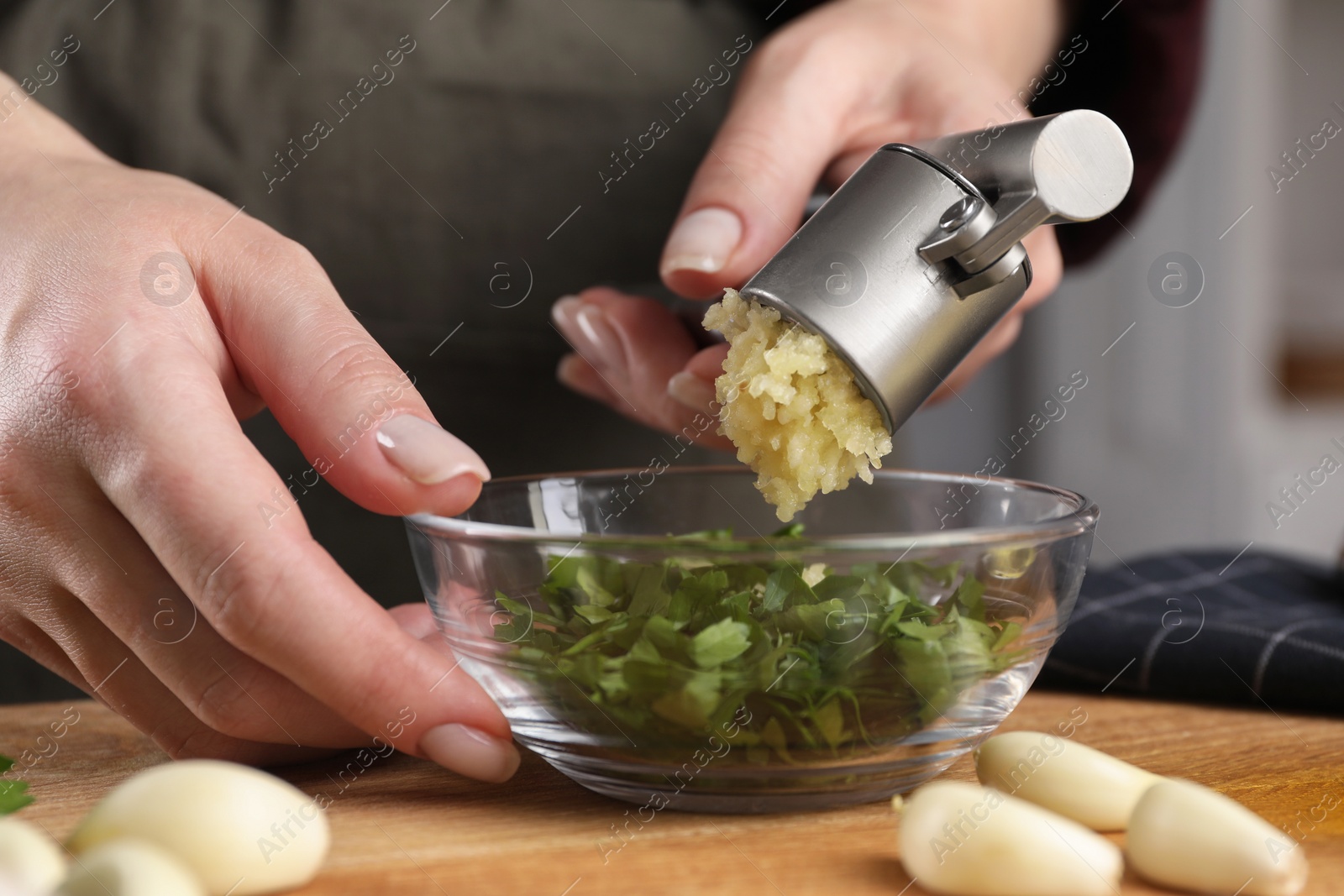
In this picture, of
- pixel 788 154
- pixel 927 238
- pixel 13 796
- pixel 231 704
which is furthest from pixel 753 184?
pixel 13 796

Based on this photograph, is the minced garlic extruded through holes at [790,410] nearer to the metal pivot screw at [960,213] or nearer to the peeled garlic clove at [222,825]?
the metal pivot screw at [960,213]

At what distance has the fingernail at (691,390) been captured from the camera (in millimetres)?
926

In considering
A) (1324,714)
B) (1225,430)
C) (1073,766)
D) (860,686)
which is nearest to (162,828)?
(860,686)

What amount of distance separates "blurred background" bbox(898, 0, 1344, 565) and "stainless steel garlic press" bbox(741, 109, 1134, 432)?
188cm

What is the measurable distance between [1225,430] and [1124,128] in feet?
4.48

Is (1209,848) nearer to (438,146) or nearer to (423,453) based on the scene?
(423,453)

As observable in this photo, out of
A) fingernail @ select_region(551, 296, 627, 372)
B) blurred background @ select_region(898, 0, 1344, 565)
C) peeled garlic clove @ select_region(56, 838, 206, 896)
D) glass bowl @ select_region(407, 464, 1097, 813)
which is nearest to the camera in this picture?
peeled garlic clove @ select_region(56, 838, 206, 896)

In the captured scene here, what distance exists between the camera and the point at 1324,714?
32.7 inches

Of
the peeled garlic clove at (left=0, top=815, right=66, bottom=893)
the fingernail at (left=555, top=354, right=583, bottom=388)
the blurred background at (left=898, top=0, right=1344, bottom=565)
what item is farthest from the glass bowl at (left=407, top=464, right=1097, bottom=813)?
the blurred background at (left=898, top=0, right=1344, bottom=565)

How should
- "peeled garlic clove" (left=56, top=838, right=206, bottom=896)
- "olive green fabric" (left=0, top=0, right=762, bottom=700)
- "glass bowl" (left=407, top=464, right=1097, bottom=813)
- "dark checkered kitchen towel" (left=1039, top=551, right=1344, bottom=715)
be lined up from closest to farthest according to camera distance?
"peeled garlic clove" (left=56, top=838, right=206, bottom=896)
"glass bowl" (left=407, top=464, right=1097, bottom=813)
"dark checkered kitchen towel" (left=1039, top=551, right=1344, bottom=715)
"olive green fabric" (left=0, top=0, right=762, bottom=700)

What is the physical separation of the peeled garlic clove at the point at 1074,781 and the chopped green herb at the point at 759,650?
5 cm

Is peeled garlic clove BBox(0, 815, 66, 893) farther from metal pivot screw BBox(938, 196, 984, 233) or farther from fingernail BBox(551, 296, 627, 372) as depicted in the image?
fingernail BBox(551, 296, 627, 372)

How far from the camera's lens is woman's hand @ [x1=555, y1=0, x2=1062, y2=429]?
2.87 feet

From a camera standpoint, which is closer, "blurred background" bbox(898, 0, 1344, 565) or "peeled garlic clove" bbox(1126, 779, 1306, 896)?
"peeled garlic clove" bbox(1126, 779, 1306, 896)
